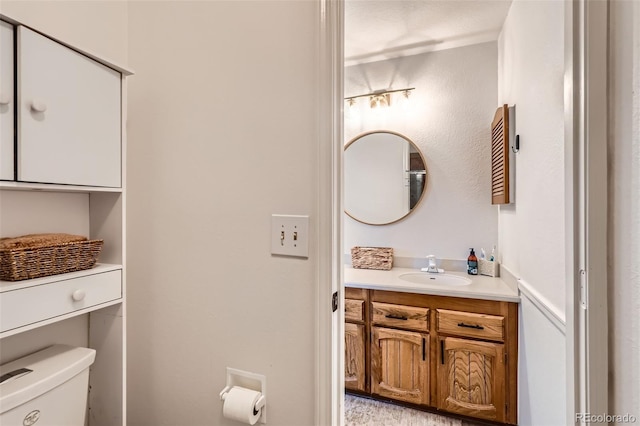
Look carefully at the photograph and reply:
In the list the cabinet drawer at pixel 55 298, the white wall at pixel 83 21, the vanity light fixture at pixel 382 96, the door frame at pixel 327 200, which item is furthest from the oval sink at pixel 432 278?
the white wall at pixel 83 21

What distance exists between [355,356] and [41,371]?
1.77 metres

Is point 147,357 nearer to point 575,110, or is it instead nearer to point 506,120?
point 575,110

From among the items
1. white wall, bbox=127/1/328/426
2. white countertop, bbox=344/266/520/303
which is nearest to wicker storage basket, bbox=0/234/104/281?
white wall, bbox=127/1/328/426

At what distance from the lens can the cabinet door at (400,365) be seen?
206 centimetres

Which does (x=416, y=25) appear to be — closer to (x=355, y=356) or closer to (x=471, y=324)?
(x=471, y=324)

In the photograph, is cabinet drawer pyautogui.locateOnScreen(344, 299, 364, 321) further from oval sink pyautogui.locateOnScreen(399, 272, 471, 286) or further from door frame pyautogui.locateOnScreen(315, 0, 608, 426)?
door frame pyautogui.locateOnScreen(315, 0, 608, 426)

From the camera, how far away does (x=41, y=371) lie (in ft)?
2.87

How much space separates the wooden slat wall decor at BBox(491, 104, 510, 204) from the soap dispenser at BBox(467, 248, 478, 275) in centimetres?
43

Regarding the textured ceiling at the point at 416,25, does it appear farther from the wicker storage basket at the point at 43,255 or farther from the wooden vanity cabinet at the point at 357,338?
the wicker storage basket at the point at 43,255

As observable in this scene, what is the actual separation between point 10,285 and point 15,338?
0.93ft

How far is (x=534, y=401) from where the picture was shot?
5.08 ft

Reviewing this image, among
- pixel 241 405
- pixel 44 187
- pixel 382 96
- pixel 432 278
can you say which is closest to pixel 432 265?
pixel 432 278

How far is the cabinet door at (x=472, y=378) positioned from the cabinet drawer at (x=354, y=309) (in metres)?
0.53

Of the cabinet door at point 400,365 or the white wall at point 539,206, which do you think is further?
the cabinet door at point 400,365
